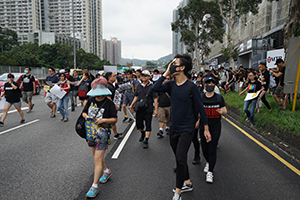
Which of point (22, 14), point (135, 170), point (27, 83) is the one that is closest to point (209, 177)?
point (135, 170)

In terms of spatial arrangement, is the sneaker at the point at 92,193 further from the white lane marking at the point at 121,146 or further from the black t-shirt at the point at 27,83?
the black t-shirt at the point at 27,83

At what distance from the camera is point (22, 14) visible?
137 meters

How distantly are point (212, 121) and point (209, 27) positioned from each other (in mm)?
37612

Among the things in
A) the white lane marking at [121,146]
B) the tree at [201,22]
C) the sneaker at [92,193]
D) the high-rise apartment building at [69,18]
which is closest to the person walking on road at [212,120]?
the sneaker at [92,193]

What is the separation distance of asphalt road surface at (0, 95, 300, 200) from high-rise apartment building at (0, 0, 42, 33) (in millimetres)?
148158

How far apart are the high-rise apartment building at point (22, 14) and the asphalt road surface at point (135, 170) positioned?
14816 centimetres

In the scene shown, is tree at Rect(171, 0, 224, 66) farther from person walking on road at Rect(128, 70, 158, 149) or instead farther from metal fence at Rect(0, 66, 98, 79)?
person walking on road at Rect(128, 70, 158, 149)

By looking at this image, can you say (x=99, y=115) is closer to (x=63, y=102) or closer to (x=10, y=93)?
(x=10, y=93)

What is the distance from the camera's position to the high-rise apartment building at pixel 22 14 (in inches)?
5305

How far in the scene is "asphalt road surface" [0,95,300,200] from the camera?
3738mm

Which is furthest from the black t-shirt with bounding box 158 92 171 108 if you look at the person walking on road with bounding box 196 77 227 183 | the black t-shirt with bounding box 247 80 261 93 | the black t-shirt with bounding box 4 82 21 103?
the black t-shirt with bounding box 4 82 21 103

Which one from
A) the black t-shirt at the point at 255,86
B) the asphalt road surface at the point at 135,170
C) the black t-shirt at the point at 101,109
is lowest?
the asphalt road surface at the point at 135,170

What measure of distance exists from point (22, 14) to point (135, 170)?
15677cm

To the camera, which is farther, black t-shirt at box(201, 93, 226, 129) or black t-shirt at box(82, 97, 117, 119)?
black t-shirt at box(201, 93, 226, 129)
